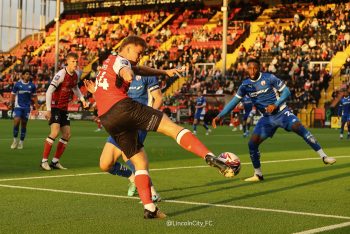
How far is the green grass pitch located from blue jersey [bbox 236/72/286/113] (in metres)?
1.47

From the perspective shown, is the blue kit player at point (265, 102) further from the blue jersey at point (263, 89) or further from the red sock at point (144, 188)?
the red sock at point (144, 188)

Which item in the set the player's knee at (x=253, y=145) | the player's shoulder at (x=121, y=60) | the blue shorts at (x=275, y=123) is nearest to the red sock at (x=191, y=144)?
the player's shoulder at (x=121, y=60)

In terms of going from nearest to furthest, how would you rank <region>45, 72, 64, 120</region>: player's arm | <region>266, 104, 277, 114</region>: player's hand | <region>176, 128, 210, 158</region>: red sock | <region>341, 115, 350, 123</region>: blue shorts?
1. <region>176, 128, 210, 158</region>: red sock
2. <region>266, 104, 277, 114</region>: player's hand
3. <region>45, 72, 64, 120</region>: player's arm
4. <region>341, 115, 350, 123</region>: blue shorts

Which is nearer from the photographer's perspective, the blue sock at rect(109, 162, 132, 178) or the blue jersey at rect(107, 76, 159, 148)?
the blue sock at rect(109, 162, 132, 178)

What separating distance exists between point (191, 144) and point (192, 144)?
11 millimetres

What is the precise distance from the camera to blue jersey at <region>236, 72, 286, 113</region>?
13.6m

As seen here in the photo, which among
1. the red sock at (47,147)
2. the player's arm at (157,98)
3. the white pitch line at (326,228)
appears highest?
the player's arm at (157,98)

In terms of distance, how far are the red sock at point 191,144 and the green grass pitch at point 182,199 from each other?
827mm

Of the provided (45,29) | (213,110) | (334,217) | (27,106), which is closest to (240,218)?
(334,217)

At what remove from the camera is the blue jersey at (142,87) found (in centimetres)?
1165

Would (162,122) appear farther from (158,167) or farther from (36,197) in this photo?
(158,167)

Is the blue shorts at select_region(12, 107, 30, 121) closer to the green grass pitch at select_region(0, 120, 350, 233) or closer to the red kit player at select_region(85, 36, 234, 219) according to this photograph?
the green grass pitch at select_region(0, 120, 350, 233)

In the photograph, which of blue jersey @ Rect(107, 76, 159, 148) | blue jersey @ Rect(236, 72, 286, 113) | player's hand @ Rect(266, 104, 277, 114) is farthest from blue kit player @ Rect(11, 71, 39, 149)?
blue jersey @ Rect(107, 76, 159, 148)

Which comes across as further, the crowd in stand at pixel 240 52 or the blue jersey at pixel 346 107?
the crowd in stand at pixel 240 52
